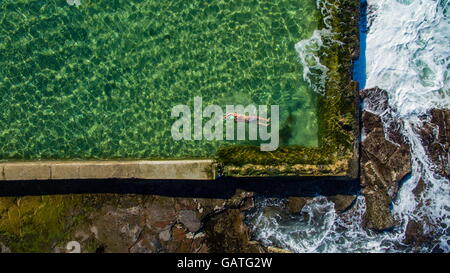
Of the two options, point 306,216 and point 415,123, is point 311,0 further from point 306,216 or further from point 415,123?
point 306,216

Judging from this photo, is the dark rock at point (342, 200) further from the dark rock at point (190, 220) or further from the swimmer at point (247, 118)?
the dark rock at point (190, 220)

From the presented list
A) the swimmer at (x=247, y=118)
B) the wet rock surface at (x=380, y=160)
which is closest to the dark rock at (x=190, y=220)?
the swimmer at (x=247, y=118)

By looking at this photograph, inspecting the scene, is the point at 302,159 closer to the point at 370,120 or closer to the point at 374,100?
the point at 370,120

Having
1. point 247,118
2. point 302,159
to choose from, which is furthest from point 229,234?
point 247,118

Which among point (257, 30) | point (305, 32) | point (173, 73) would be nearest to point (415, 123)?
point (305, 32)

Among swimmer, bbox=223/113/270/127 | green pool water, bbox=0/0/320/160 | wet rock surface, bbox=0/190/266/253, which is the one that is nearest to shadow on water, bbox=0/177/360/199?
wet rock surface, bbox=0/190/266/253
